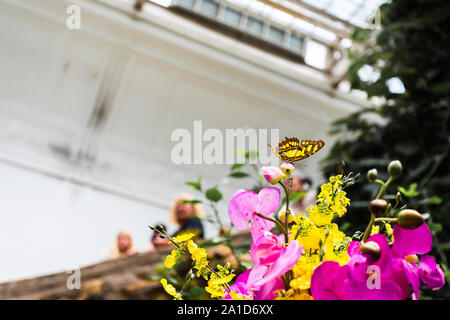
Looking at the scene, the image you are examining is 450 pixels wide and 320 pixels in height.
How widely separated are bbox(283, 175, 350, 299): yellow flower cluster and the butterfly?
0.04 meters

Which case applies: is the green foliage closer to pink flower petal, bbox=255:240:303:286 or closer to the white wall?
pink flower petal, bbox=255:240:303:286

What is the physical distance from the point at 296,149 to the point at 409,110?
67.2 inches

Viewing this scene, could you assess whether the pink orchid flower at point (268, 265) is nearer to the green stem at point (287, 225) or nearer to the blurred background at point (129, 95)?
the green stem at point (287, 225)

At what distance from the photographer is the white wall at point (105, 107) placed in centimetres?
384

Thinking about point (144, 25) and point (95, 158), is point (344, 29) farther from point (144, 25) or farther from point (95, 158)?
point (95, 158)

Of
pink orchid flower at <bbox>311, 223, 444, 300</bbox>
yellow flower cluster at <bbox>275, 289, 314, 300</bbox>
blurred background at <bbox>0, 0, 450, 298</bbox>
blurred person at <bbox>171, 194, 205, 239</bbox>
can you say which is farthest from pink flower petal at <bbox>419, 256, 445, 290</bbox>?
blurred background at <bbox>0, 0, 450, 298</bbox>

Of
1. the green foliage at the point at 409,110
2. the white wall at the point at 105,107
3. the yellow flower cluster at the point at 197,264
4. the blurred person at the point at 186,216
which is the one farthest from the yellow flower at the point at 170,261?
the white wall at the point at 105,107

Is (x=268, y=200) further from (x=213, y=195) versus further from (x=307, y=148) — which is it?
(x=213, y=195)

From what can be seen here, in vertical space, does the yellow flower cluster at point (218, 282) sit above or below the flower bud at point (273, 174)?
below

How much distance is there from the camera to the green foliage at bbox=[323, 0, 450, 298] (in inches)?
63.5

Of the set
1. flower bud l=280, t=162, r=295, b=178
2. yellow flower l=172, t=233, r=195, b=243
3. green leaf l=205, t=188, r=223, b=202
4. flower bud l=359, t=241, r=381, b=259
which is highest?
green leaf l=205, t=188, r=223, b=202

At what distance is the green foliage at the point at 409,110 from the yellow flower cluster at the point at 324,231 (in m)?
1.17

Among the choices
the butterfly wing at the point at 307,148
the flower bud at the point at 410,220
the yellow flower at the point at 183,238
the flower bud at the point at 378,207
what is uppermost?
the butterfly wing at the point at 307,148

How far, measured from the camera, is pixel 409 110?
1.87m
